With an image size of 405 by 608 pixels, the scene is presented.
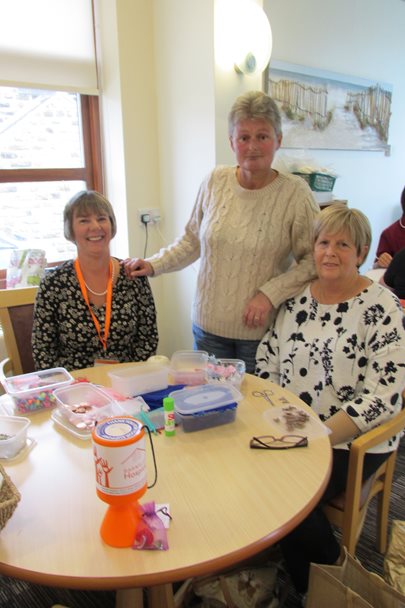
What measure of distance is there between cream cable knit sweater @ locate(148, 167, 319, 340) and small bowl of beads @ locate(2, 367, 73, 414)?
66 cm

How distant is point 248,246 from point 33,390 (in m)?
0.90

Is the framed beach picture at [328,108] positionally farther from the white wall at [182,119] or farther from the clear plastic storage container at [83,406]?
the clear plastic storage container at [83,406]

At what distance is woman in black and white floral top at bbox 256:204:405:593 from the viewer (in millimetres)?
1409

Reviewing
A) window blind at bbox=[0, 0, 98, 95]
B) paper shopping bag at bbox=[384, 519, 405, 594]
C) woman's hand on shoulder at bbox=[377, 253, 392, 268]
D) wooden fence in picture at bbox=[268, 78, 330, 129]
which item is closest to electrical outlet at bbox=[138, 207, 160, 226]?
window blind at bbox=[0, 0, 98, 95]

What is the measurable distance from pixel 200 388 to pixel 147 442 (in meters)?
0.24

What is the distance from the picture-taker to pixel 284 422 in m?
1.29

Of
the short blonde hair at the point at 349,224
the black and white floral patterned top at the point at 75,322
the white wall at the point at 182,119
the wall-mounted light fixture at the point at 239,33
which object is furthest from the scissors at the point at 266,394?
the wall-mounted light fixture at the point at 239,33

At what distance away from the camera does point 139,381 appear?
143 centimetres

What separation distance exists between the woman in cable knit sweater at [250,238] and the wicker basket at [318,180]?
130 centimetres

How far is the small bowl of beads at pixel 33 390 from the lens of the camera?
1.36 m

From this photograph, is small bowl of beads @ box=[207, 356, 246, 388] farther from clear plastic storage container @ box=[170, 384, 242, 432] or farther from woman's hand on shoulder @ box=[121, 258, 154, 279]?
woman's hand on shoulder @ box=[121, 258, 154, 279]

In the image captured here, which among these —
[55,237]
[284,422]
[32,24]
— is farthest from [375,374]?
[32,24]

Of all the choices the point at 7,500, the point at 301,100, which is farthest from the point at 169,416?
the point at 301,100

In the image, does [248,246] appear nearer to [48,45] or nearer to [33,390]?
[33,390]
